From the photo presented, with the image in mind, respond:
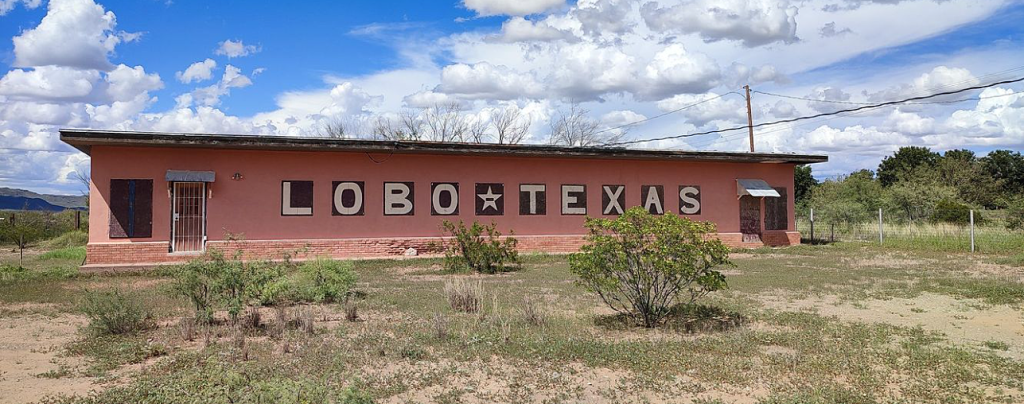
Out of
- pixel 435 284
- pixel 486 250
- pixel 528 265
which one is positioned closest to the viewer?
pixel 435 284

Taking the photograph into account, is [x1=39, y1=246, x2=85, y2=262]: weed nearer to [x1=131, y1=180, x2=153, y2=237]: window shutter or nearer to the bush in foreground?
[x1=131, y1=180, x2=153, y2=237]: window shutter

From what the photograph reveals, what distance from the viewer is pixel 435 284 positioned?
13062mm

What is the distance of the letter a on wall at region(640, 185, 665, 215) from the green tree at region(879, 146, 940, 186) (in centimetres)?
3860

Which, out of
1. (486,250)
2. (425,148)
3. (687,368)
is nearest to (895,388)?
(687,368)

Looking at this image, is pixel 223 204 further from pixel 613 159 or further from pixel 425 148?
pixel 613 159

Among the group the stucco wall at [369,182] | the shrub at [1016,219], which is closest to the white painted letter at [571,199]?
the stucco wall at [369,182]

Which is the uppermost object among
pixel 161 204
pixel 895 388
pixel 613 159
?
pixel 613 159

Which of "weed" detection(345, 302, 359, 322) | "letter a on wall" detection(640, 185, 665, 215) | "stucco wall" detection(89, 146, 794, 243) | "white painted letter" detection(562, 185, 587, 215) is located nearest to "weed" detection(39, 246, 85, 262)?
"stucco wall" detection(89, 146, 794, 243)

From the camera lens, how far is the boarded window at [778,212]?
22.3m

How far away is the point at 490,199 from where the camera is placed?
19297mm

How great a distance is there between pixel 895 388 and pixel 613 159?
1492 centimetres

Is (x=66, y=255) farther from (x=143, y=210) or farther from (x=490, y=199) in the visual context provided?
(x=490, y=199)

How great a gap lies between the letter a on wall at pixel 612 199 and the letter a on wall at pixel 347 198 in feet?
23.1

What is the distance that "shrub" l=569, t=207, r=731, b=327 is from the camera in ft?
26.8
